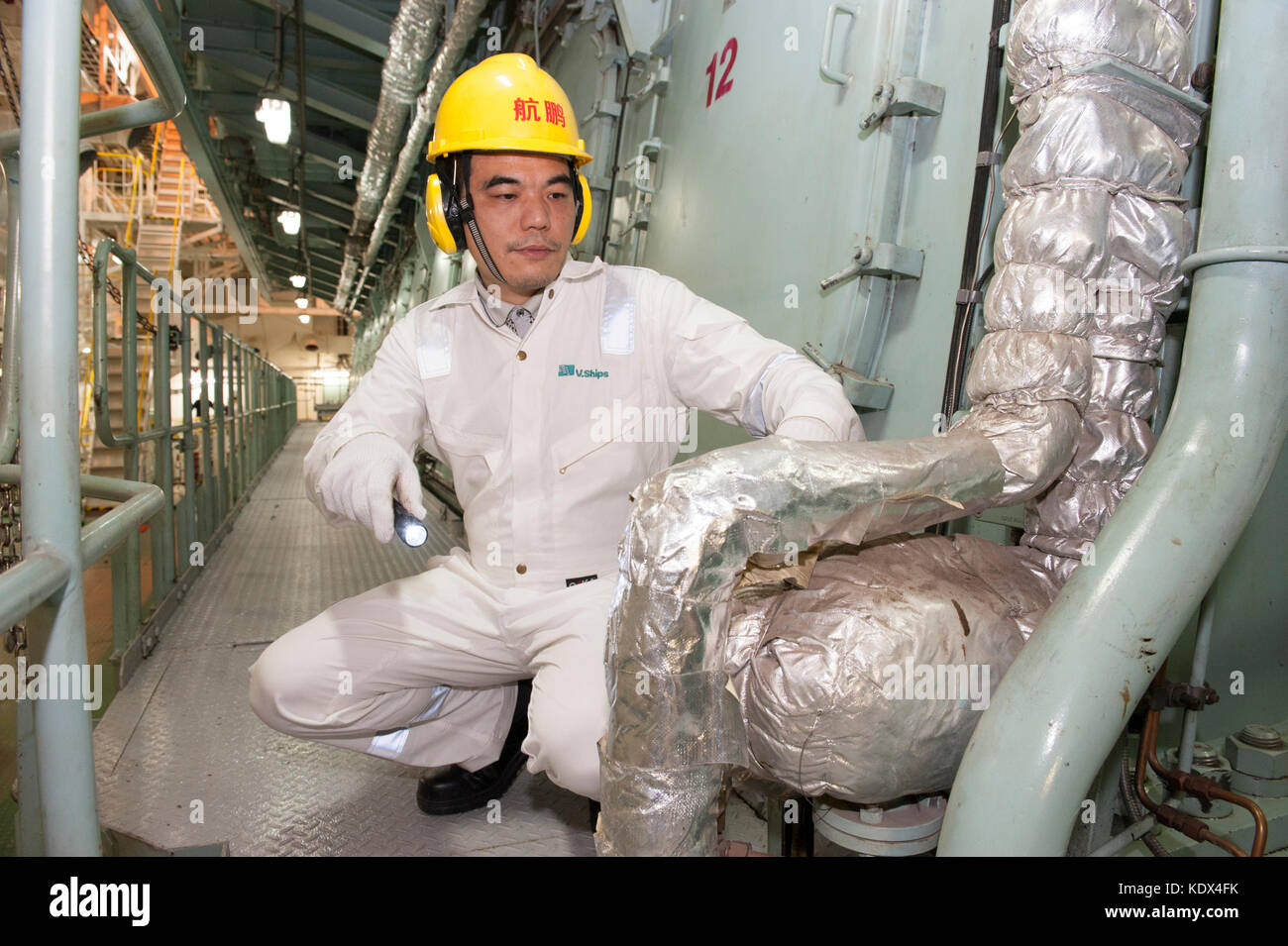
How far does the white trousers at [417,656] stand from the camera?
173cm

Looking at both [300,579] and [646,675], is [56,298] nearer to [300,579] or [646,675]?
[646,675]

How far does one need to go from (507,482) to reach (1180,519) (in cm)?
129

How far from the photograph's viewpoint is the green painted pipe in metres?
1.08

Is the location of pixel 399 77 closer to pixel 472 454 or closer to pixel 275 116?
pixel 275 116

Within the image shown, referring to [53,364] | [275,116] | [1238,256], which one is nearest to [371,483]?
[53,364]

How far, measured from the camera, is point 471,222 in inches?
75.8

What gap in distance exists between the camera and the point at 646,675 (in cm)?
112

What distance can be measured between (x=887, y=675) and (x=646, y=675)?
0.33m

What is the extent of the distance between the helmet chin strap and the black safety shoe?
103 cm

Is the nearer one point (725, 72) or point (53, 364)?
point (53, 364)

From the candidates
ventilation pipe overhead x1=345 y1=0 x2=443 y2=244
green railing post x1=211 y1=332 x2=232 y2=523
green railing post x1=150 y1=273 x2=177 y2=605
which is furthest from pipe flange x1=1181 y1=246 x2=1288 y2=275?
green railing post x1=211 y1=332 x2=232 y2=523

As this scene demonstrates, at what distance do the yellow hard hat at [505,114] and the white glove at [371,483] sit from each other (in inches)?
30.5
